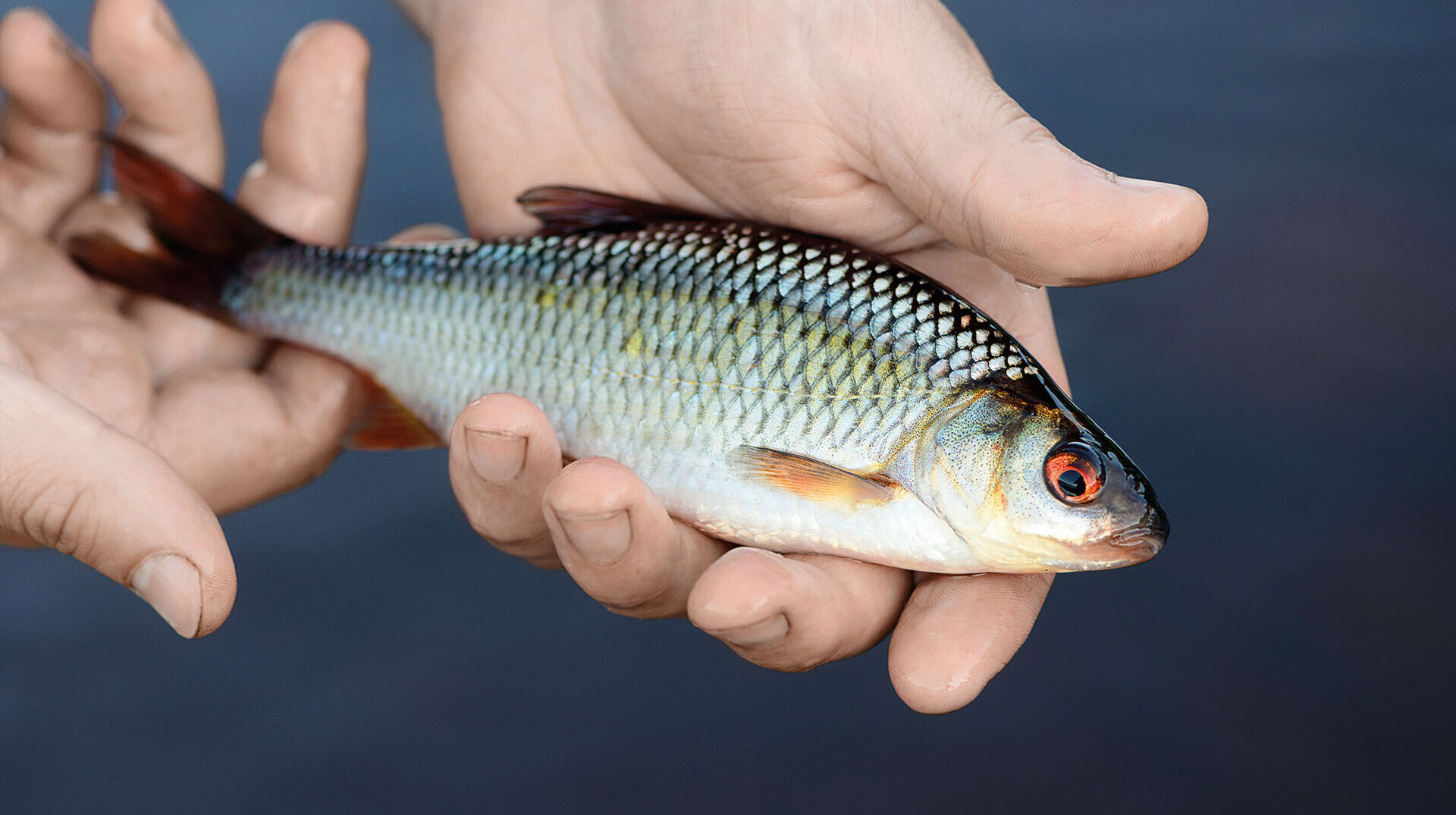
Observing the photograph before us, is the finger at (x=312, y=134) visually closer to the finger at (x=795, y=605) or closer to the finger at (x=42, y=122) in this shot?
the finger at (x=42, y=122)

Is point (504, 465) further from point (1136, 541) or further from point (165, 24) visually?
point (165, 24)

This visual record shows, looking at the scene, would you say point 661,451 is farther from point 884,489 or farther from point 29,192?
point 29,192

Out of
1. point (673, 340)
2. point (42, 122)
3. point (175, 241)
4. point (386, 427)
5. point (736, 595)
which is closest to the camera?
point (736, 595)

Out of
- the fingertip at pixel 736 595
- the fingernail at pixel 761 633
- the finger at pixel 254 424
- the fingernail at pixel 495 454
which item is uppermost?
the fingernail at pixel 495 454

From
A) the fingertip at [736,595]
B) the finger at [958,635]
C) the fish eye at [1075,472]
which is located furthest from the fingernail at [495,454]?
the fish eye at [1075,472]

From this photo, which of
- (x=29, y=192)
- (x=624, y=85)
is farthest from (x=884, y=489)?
(x=29, y=192)

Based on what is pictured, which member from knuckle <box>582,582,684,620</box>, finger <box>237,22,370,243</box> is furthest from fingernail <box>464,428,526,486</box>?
finger <box>237,22,370,243</box>

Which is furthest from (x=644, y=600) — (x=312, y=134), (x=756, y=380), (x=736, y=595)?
(x=312, y=134)
